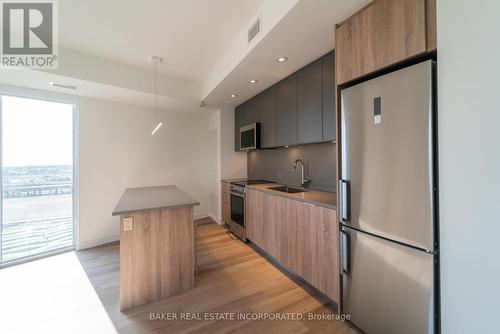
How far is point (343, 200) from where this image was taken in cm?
165

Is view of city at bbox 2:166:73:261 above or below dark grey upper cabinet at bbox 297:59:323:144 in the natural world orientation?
below

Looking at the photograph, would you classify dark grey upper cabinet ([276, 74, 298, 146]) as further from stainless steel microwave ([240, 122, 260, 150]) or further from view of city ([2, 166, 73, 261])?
view of city ([2, 166, 73, 261])

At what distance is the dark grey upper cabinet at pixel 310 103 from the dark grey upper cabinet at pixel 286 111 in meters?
0.10

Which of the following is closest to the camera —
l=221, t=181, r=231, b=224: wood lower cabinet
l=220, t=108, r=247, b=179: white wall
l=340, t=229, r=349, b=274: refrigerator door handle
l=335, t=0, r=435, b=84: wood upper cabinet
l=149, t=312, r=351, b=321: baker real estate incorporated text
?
l=335, t=0, r=435, b=84: wood upper cabinet

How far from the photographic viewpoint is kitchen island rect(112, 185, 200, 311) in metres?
1.92

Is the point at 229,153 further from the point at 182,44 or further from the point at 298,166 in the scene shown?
the point at 182,44

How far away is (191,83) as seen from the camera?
373 cm

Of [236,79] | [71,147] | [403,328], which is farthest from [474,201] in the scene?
[71,147]

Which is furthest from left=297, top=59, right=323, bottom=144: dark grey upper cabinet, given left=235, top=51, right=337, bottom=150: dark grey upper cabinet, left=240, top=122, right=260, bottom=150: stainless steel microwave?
left=240, top=122, right=260, bottom=150: stainless steel microwave

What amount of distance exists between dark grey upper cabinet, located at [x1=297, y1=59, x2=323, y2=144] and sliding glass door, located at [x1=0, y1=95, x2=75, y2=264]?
367 centimetres

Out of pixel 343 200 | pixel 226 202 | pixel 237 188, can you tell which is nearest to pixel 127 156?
pixel 226 202

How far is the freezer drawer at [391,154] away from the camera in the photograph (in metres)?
1.19

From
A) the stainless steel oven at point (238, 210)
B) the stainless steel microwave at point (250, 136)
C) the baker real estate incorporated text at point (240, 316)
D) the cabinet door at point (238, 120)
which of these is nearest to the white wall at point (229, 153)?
the cabinet door at point (238, 120)

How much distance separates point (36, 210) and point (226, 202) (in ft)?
9.69
